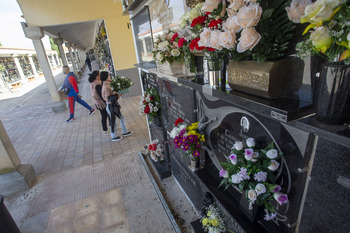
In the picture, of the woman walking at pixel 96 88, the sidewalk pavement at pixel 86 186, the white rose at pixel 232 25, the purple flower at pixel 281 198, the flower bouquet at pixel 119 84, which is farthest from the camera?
the woman walking at pixel 96 88

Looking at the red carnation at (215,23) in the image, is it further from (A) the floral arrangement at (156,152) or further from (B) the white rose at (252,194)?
(A) the floral arrangement at (156,152)

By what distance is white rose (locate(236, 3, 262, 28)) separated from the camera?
0.97m

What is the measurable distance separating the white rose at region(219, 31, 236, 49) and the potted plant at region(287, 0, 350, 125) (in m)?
0.31

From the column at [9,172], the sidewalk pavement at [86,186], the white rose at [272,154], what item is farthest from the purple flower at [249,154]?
the column at [9,172]

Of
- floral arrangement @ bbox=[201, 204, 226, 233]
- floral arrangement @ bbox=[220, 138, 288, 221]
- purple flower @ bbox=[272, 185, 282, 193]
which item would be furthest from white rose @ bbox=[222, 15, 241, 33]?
floral arrangement @ bbox=[201, 204, 226, 233]

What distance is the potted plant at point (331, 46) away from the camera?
72 cm

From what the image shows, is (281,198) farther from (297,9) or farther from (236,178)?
(297,9)

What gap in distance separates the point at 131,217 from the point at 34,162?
319 cm

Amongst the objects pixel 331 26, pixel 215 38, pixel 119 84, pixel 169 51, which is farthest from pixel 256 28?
pixel 119 84

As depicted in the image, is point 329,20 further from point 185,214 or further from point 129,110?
point 129,110

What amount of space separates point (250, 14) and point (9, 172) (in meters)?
4.50

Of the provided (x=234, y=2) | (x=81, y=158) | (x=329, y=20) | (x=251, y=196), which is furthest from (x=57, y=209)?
(x=329, y=20)

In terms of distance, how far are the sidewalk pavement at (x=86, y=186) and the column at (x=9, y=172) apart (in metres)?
0.18

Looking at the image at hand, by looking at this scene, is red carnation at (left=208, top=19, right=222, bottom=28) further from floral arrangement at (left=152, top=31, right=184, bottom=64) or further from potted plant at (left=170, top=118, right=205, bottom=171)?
potted plant at (left=170, top=118, right=205, bottom=171)
